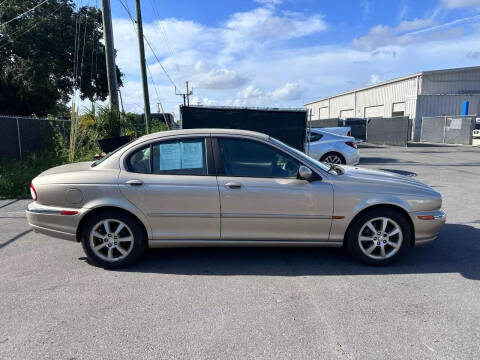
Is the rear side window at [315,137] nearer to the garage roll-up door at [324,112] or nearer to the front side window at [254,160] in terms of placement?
the front side window at [254,160]

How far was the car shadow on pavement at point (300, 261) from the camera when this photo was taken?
3.70 meters

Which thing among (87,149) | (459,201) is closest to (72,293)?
(459,201)

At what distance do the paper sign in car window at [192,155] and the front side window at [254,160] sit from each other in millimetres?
243

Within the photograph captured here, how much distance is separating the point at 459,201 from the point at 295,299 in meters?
5.45

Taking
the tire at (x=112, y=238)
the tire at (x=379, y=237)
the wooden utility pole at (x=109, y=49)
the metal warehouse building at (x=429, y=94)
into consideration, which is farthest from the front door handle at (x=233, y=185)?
the metal warehouse building at (x=429, y=94)

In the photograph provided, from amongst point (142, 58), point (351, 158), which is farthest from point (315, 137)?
point (142, 58)

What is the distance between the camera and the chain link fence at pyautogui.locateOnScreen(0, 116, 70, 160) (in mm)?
9922

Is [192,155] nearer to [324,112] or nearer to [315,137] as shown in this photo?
[315,137]

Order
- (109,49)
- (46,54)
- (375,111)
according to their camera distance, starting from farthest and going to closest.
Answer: (375,111) → (46,54) → (109,49)

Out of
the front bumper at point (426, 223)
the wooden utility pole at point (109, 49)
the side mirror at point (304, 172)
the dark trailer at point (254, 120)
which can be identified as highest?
the wooden utility pole at point (109, 49)

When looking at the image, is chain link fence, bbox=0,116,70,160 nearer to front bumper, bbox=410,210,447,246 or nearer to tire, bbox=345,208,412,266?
tire, bbox=345,208,412,266

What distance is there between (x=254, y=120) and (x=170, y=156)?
5505 mm

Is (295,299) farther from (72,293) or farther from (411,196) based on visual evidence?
(72,293)

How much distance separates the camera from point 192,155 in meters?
3.80
